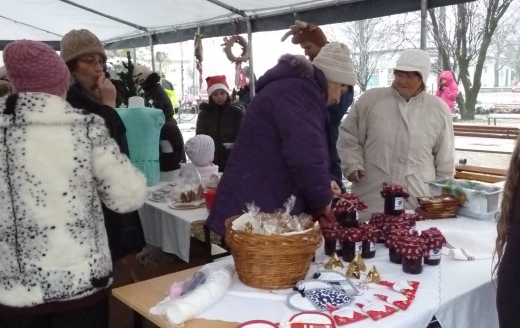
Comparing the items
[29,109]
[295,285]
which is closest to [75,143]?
[29,109]

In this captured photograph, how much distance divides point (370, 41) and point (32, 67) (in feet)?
10.4

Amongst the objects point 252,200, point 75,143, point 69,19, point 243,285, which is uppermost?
point 69,19

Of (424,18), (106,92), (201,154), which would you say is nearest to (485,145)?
(424,18)

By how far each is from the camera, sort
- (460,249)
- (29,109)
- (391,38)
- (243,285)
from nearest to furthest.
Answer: (29,109) < (243,285) < (460,249) < (391,38)

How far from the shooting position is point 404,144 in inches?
101

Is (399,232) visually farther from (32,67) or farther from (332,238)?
(32,67)

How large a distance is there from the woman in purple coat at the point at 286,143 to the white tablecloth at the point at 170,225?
631mm

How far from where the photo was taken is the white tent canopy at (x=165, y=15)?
3750mm

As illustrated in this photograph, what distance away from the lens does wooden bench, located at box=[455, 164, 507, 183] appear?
3.27 m

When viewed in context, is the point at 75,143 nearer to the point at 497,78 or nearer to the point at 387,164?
the point at 387,164

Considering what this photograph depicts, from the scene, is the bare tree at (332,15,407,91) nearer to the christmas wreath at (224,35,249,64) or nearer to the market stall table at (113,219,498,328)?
the christmas wreath at (224,35,249,64)

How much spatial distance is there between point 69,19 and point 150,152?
412 centimetres

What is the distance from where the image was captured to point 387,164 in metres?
2.62

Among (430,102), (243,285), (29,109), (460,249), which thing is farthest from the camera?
(430,102)
